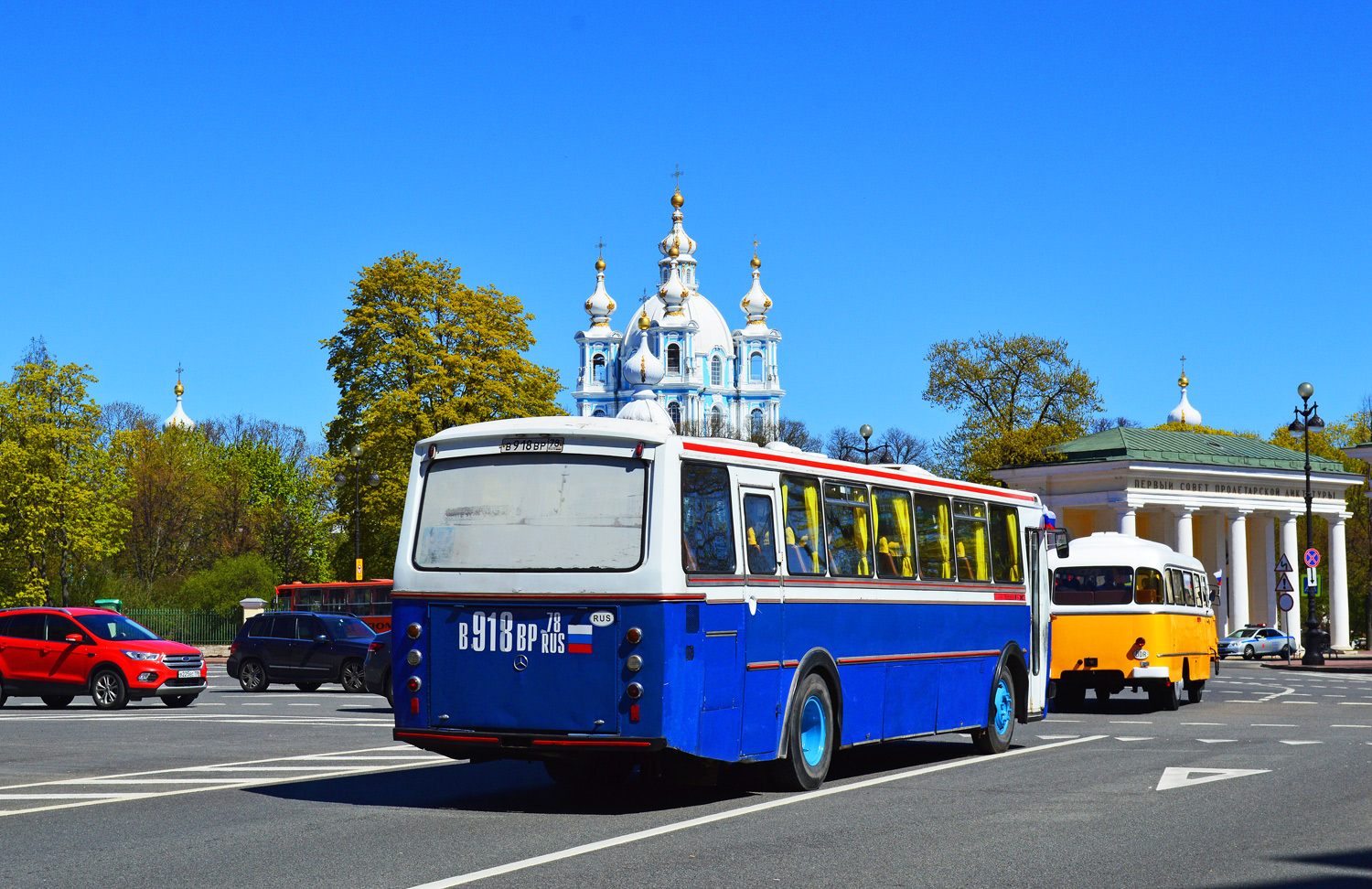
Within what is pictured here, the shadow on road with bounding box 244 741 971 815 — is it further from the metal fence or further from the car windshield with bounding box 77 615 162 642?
the metal fence

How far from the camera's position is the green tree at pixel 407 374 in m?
56.1

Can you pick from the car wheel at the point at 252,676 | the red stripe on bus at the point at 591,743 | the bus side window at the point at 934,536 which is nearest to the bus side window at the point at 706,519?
the red stripe on bus at the point at 591,743

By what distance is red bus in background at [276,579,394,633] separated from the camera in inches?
2019

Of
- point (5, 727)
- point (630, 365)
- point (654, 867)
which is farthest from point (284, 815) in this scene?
point (630, 365)

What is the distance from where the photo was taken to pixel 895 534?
15.4m

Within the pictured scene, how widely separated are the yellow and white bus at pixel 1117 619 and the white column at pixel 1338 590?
5033 cm

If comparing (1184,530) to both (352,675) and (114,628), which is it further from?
(114,628)

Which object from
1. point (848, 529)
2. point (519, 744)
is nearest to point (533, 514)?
point (519, 744)

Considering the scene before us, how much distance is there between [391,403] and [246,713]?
99.4 feet

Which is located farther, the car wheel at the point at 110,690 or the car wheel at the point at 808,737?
the car wheel at the point at 110,690

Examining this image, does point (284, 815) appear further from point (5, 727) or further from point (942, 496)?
point (5, 727)

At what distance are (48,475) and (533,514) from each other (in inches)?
2190

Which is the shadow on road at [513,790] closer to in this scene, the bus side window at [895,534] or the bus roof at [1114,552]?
the bus side window at [895,534]

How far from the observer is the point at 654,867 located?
30.9ft
